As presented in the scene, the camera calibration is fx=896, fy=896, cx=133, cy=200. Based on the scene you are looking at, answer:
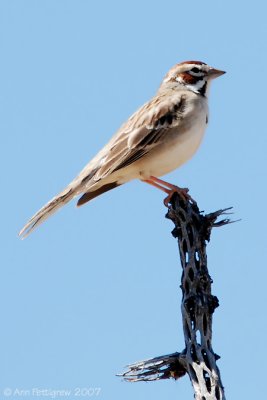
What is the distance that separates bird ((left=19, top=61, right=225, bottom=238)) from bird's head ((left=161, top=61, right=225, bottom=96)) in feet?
1.15

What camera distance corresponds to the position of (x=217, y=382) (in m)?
5.46

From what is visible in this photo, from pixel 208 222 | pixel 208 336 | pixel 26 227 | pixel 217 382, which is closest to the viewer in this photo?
pixel 217 382

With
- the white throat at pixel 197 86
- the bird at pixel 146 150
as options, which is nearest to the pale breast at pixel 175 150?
the bird at pixel 146 150

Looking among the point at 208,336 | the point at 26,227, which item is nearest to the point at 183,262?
the point at 208,336

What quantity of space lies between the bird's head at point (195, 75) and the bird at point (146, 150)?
1.15 feet

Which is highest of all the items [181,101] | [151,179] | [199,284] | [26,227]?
[181,101]

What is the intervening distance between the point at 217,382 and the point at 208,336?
1.44 feet

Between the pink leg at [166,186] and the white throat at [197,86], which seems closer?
the pink leg at [166,186]

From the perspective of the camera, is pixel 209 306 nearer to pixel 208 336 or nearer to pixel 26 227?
pixel 208 336

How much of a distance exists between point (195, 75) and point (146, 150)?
1.53m

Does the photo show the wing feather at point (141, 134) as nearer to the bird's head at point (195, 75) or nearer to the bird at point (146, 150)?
the bird at point (146, 150)

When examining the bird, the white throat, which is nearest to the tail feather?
the bird

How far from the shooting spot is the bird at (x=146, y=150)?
9.15 m

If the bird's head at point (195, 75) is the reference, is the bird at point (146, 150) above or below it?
below
